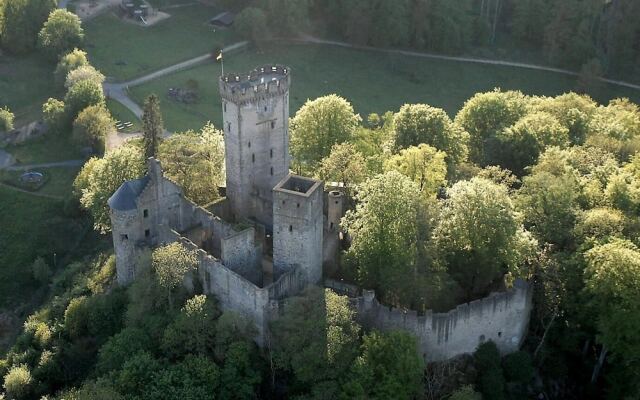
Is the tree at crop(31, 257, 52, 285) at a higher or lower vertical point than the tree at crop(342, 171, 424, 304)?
lower

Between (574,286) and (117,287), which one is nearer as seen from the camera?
(574,286)

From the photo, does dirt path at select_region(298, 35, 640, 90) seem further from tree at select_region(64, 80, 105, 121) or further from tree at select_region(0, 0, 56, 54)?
tree at select_region(0, 0, 56, 54)

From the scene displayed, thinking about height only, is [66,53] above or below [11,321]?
above

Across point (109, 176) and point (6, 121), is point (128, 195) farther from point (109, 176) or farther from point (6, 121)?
point (6, 121)

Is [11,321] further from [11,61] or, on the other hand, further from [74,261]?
[11,61]

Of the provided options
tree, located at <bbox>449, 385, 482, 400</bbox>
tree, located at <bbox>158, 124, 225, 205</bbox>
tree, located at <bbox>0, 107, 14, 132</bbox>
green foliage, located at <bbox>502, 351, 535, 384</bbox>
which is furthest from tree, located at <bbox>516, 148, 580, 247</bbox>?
tree, located at <bbox>0, 107, 14, 132</bbox>

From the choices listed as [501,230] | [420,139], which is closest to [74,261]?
[420,139]

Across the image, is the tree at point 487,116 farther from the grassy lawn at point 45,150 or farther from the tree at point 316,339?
the grassy lawn at point 45,150
